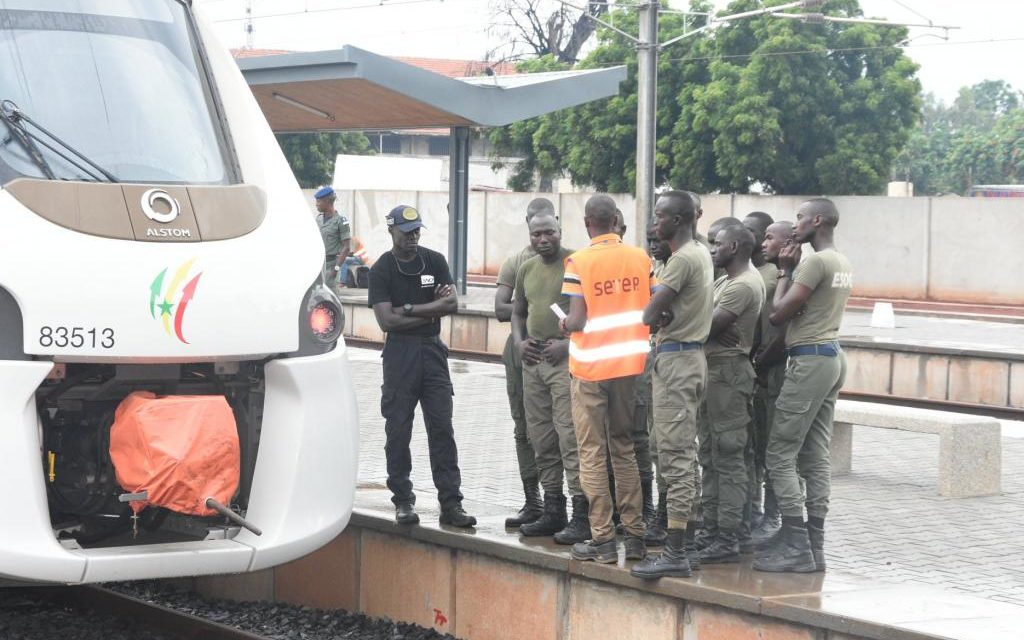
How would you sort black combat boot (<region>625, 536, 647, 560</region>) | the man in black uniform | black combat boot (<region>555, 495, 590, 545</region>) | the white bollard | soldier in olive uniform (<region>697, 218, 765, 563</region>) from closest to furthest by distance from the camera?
black combat boot (<region>625, 536, 647, 560</region>)
soldier in olive uniform (<region>697, 218, 765, 563</region>)
black combat boot (<region>555, 495, 590, 545</region>)
the man in black uniform
the white bollard

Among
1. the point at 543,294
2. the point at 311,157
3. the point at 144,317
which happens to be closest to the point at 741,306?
the point at 543,294

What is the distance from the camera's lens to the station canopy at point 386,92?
19594 mm

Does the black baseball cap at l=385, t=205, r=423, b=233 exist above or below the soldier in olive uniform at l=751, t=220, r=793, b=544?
above

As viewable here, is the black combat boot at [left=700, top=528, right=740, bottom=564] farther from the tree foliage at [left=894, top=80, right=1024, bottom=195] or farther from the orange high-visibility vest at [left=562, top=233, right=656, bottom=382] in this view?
the tree foliage at [left=894, top=80, right=1024, bottom=195]

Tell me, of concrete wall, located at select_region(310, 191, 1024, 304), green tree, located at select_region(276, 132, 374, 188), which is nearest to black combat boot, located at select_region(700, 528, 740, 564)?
concrete wall, located at select_region(310, 191, 1024, 304)

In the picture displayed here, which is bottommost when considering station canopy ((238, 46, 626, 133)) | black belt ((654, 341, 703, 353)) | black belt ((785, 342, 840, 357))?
black belt ((785, 342, 840, 357))

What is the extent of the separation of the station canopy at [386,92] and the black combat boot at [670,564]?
13.6 meters

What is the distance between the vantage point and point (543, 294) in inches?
293

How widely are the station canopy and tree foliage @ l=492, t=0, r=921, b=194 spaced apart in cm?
1471

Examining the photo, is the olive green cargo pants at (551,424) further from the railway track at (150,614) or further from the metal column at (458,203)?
the metal column at (458,203)

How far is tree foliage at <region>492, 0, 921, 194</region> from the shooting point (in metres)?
37.2

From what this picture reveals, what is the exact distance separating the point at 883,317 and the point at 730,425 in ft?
65.2

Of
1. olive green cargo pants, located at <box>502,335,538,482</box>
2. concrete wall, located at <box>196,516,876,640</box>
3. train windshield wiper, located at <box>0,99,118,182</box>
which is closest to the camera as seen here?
train windshield wiper, located at <box>0,99,118,182</box>

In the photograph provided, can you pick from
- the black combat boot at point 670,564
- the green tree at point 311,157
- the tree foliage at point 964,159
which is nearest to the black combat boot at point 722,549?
the black combat boot at point 670,564
